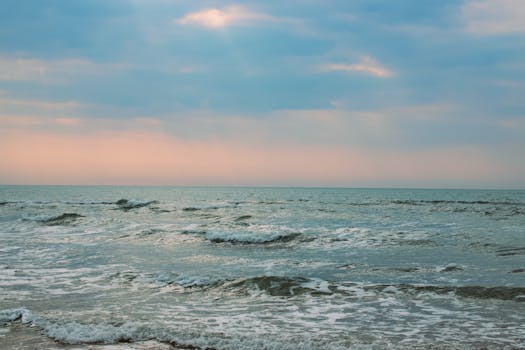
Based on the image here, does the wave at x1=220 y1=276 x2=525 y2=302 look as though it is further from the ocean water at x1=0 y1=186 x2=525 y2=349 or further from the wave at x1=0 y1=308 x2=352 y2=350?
the wave at x1=0 y1=308 x2=352 y2=350

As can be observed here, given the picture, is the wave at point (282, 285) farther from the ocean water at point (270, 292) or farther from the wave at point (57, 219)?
the wave at point (57, 219)

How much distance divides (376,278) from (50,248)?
14.0m

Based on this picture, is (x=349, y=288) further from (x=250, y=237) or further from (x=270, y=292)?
(x=250, y=237)

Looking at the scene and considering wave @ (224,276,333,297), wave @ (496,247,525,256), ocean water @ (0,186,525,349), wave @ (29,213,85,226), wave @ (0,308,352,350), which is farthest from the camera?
wave @ (29,213,85,226)

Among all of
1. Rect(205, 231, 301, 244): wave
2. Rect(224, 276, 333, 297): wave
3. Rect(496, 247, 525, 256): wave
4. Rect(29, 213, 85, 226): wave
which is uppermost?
Rect(496, 247, 525, 256): wave

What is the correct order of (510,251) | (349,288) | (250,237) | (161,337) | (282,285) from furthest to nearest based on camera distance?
(250,237) → (510,251) → (282,285) → (349,288) → (161,337)

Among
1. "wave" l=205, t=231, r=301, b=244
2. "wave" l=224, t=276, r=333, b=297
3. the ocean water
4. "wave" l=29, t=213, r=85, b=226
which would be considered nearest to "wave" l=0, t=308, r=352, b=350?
the ocean water

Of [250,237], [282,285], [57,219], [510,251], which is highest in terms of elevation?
[510,251]

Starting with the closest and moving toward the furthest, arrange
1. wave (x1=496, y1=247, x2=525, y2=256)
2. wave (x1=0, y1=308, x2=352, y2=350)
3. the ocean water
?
wave (x1=0, y1=308, x2=352, y2=350) < the ocean water < wave (x1=496, y1=247, x2=525, y2=256)

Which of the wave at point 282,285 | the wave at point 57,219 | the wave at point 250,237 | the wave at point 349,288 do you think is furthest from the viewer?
the wave at point 57,219

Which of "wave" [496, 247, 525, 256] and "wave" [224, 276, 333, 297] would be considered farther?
"wave" [496, 247, 525, 256]

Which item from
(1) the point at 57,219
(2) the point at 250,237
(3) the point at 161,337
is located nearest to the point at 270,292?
(3) the point at 161,337

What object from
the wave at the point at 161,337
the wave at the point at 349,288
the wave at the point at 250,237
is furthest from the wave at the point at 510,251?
the wave at the point at 161,337

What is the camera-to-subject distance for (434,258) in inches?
616
